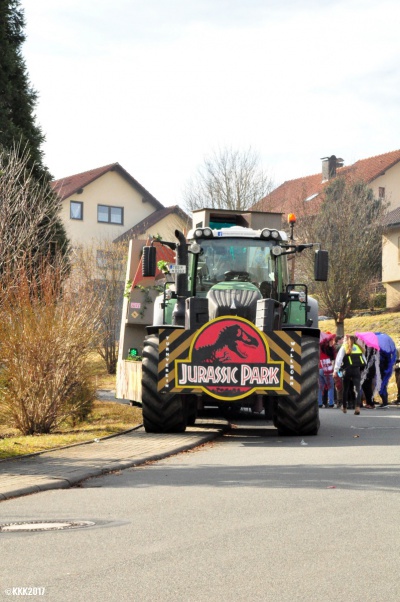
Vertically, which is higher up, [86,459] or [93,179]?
[93,179]

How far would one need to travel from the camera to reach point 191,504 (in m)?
9.55

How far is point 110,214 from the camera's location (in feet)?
224

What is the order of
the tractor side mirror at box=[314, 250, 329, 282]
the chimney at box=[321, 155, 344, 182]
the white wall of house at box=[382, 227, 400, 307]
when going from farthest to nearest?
1. the chimney at box=[321, 155, 344, 182]
2. the white wall of house at box=[382, 227, 400, 307]
3. the tractor side mirror at box=[314, 250, 329, 282]

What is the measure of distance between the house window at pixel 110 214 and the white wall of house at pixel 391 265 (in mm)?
17427

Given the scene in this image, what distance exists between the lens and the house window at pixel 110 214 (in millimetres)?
67938

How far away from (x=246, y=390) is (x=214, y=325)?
42.4 inches

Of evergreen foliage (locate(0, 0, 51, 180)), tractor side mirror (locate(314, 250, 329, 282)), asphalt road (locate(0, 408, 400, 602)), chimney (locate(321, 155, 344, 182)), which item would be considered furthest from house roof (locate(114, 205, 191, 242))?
asphalt road (locate(0, 408, 400, 602))

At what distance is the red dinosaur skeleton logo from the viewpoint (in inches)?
653

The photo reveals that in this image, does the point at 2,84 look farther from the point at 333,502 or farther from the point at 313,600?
the point at 313,600

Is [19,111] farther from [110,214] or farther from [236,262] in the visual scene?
[110,214]

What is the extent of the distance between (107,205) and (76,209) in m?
2.17

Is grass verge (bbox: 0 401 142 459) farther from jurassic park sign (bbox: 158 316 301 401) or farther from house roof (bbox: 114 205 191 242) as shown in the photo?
house roof (bbox: 114 205 191 242)

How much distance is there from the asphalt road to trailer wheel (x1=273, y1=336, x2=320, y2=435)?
3.60 metres

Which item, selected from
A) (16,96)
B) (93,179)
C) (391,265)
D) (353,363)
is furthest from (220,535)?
(93,179)
